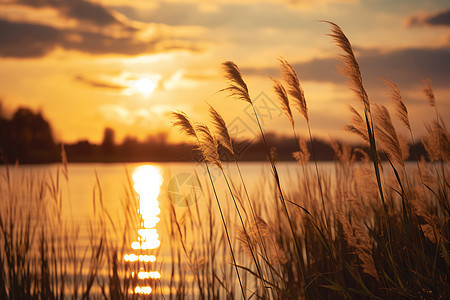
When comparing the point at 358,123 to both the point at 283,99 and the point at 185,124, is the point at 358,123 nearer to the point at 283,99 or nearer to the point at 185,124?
the point at 283,99

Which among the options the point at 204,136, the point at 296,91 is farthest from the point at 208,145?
the point at 296,91

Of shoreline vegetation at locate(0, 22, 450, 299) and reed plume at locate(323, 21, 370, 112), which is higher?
reed plume at locate(323, 21, 370, 112)

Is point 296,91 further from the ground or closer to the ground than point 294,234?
further from the ground

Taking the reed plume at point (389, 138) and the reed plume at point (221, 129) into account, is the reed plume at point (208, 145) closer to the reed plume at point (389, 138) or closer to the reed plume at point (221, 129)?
the reed plume at point (221, 129)

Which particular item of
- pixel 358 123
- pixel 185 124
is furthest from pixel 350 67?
pixel 185 124

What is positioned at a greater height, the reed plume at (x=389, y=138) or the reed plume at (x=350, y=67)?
the reed plume at (x=350, y=67)

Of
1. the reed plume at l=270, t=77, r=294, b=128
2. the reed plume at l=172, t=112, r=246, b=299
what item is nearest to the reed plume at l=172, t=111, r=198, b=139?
the reed plume at l=172, t=112, r=246, b=299

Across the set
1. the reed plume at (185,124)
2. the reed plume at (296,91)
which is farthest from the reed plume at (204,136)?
the reed plume at (296,91)

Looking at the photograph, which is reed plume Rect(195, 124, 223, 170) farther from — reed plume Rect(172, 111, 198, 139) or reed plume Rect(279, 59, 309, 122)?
reed plume Rect(279, 59, 309, 122)

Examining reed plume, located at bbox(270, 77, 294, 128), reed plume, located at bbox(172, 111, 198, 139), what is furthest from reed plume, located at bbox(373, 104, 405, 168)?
reed plume, located at bbox(172, 111, 198, 139)

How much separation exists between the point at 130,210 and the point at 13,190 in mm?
1366

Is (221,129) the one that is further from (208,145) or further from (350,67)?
(350,67)

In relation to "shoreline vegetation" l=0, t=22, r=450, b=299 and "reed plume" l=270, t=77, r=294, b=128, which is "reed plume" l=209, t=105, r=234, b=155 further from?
"reed plume" l=270, t=77, r=294, b=128

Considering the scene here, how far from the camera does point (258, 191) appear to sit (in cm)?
575
